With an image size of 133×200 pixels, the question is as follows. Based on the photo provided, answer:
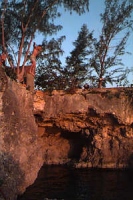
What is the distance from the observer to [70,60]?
86.9 ft

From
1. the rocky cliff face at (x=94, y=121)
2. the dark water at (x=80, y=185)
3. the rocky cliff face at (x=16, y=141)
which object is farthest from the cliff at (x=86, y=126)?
the rocky cliff face at (x=16, y=141)

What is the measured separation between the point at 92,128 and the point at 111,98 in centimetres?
302

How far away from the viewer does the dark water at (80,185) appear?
14.6 metres

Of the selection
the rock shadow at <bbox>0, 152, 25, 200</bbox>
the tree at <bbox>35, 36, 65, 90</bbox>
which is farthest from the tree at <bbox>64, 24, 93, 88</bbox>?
the rock shadow at <bbox>0, 152, 25, 200</bbox>

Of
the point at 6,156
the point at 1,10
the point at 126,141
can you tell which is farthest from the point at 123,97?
the point at 6,156

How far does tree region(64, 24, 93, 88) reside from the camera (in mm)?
25109

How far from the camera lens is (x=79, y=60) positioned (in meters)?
26.4

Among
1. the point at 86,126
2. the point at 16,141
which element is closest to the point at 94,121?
the point at 86,126

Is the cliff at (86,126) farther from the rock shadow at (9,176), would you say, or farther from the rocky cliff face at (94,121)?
the rock shadow at (9,176)

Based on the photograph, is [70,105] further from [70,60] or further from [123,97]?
[70,60]

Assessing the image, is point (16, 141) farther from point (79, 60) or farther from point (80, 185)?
point (79, 60)

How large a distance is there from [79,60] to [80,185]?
1244 cm

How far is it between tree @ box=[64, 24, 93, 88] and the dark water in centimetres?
744

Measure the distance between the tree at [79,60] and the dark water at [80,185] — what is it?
7441 mm
